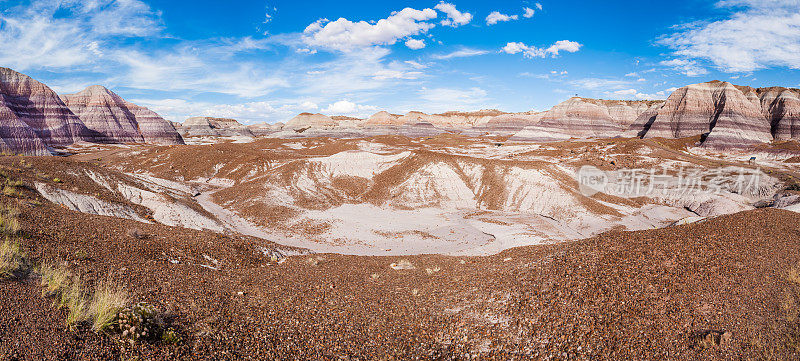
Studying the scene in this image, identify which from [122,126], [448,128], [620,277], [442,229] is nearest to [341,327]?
[620,277]

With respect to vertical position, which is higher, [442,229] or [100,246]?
[100,246]

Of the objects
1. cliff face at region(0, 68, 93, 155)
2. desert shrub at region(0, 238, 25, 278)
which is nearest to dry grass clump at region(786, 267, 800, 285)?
desert shrub at region(0, 238, 25, 278)

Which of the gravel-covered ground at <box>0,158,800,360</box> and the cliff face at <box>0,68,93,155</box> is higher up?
the cliff face at <box>0,68,93,155</box>

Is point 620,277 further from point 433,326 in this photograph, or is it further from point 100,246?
point 100,246

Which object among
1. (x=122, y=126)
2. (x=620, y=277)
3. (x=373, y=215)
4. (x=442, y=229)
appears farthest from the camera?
(x=122, y=126)

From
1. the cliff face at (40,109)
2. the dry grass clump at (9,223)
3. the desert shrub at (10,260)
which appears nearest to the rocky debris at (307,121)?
the cliff face at (40,109)

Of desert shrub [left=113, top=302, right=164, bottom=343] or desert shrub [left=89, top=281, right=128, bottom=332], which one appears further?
desert shrub [left=113, top=302, right=164, bottom=343]

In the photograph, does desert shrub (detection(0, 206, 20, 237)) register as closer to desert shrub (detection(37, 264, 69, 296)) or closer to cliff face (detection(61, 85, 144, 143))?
desert shrub (detection(37, 264, 69, 296))

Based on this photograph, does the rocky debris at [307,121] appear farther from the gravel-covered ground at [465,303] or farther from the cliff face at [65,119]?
the gravel-covered ground at [465,303]
